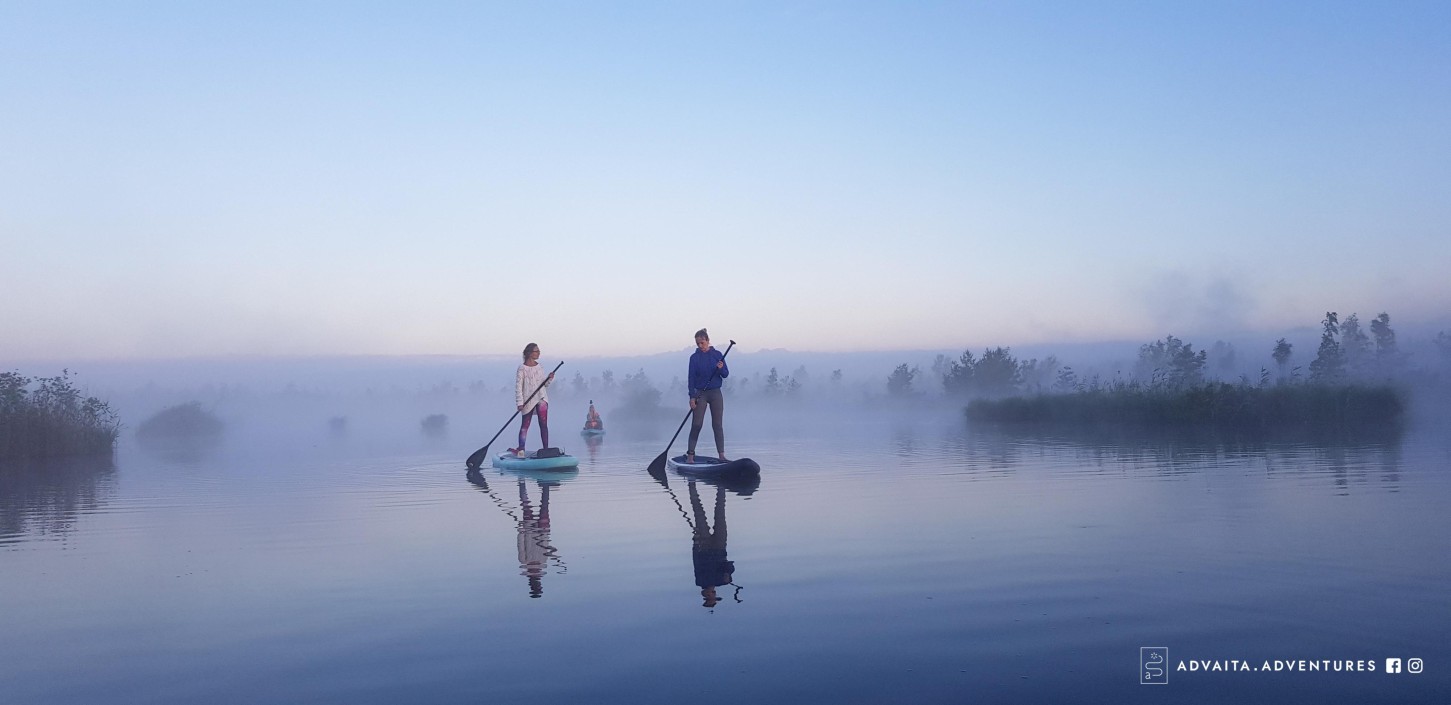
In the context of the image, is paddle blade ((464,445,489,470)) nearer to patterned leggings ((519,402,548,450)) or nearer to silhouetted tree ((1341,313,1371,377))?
patterned leggings ((519,402,548,450))

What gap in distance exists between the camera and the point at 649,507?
38.0 feet

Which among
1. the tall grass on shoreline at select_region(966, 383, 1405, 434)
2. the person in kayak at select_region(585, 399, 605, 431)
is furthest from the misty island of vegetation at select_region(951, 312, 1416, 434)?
the person in kayak at select_region(585, 399, 605, 431)

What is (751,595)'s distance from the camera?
6262mm

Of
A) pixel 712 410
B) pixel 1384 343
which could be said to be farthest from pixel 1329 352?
pixel 712 410

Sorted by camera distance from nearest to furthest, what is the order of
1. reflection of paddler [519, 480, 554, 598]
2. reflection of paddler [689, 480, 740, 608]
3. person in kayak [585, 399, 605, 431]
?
reflection of paddler [689, 480, 740, 608], reflection of paddler [519, 480, 554, 598], person in kayak [585, 399, 605, 431]

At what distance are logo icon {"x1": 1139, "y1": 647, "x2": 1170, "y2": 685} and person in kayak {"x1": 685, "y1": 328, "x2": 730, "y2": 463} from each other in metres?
11.4

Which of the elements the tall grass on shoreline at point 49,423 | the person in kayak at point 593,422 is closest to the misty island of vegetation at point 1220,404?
the person in kayak at point 593,422

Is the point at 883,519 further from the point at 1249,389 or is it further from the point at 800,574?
the point at 1249,389

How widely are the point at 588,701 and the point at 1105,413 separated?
35.6 metres

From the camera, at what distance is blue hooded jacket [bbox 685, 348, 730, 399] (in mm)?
16172

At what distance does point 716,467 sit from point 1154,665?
1079cm

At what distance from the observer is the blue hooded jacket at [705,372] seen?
1617 cm

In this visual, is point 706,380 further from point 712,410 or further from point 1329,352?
point 1329,352

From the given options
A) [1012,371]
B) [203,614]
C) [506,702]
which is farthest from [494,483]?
[1012,371]
